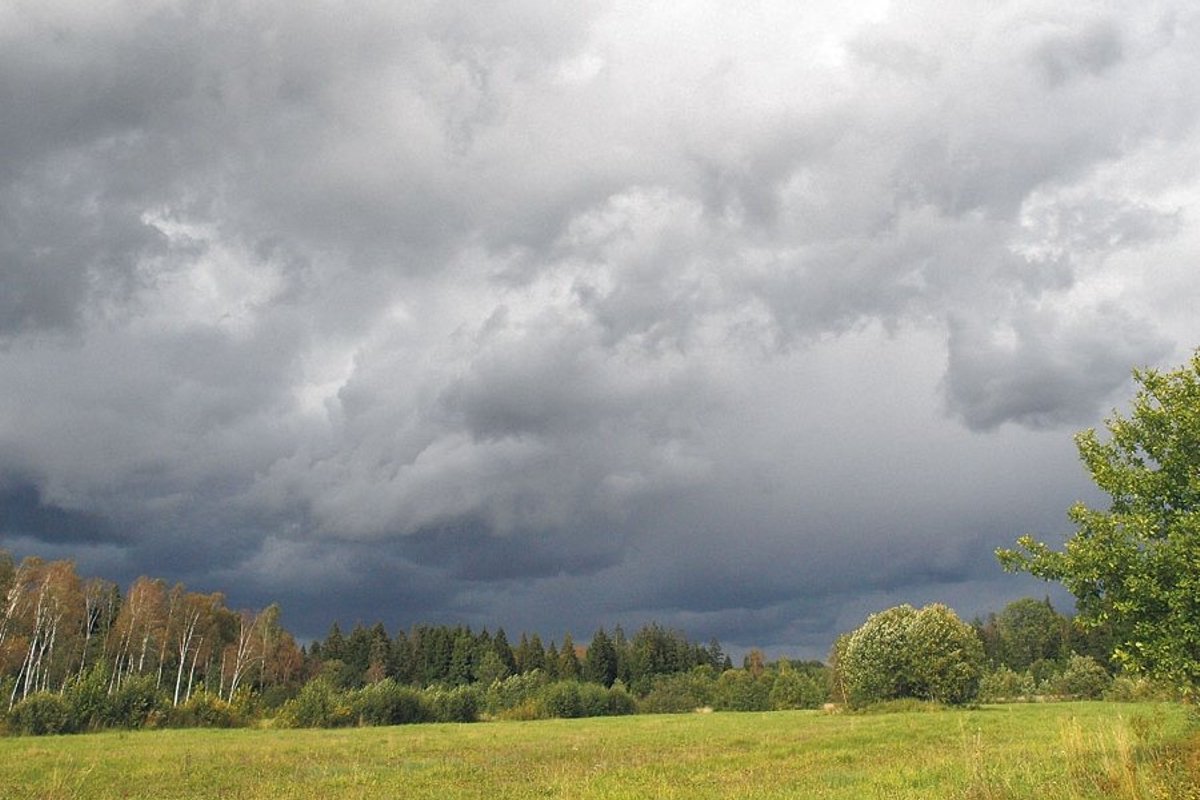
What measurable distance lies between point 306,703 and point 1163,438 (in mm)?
77009

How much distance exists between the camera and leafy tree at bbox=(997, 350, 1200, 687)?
71.9 feet

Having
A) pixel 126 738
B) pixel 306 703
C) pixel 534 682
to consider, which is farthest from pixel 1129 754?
pixel 534 682

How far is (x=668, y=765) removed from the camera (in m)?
34.3

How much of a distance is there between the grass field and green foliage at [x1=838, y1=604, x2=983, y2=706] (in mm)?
27911

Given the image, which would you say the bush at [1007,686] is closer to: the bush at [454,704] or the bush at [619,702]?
the bush at [619,702]

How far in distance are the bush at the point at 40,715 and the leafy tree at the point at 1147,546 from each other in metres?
70.9

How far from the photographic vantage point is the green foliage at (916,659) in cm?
8094

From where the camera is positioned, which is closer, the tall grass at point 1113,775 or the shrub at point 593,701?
the tall grass at point 1113,775

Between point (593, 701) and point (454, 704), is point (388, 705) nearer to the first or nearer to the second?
point (454, 704)

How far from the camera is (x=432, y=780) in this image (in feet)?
103

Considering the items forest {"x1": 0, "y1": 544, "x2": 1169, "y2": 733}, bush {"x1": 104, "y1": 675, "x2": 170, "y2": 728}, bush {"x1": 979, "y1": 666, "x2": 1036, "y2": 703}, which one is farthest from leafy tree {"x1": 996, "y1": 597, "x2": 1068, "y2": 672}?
bush {"x1": 104, "y1": 675, "x2": 170, "y2": 728}

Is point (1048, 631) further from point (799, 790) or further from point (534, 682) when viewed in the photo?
point (799, 790)

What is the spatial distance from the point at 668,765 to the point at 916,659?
182 ft

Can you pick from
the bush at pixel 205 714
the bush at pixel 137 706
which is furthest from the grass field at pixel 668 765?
the bush at pixel 205 714
